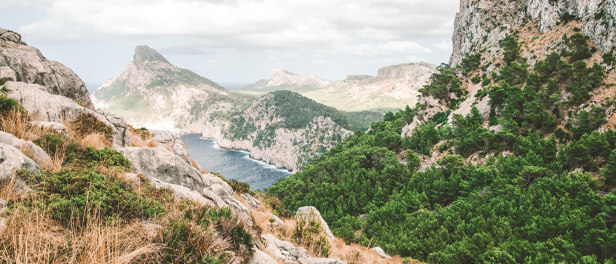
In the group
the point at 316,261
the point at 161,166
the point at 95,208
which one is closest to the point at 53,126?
the point at 161,166

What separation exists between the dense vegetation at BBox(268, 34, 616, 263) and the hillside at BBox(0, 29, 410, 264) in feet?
48.0

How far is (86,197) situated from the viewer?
541cm

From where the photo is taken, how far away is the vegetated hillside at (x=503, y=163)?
19.4 metres

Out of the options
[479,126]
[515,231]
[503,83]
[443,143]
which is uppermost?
[503,83]

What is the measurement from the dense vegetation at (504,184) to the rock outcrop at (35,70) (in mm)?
19104

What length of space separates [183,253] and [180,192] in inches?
165

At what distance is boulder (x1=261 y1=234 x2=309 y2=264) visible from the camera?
7.81 metres

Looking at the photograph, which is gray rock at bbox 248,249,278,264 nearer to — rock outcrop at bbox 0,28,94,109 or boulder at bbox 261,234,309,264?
boulder at bbox 261,234,309,264

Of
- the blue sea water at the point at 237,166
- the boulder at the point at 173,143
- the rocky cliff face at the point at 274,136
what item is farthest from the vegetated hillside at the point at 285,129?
the boulder at the point at 173,143

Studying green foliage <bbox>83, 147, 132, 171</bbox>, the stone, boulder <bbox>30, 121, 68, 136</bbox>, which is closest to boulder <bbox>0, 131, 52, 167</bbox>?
green foliage <bbox>83, 147, 132, 171</bbox>

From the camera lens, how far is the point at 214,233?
5363mm

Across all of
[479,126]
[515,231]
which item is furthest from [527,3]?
[515,231]

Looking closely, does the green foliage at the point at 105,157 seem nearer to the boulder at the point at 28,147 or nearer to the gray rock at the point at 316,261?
the boulder at the point at 28,147

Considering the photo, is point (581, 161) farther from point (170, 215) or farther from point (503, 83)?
point (170, 215)
